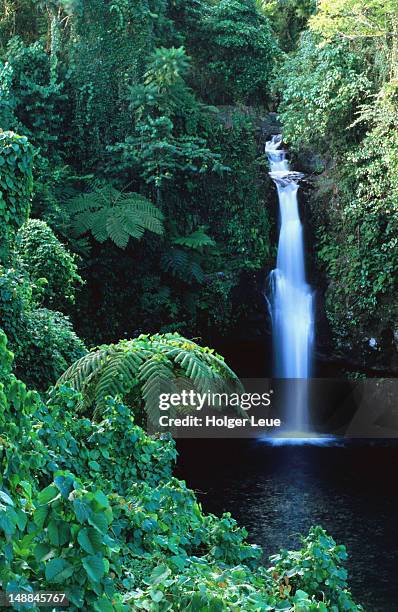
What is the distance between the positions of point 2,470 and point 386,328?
11.7 meters

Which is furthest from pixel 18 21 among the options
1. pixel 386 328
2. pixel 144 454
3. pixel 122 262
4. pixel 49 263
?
pixel 144 454

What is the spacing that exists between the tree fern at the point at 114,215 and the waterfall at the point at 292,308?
2.70m

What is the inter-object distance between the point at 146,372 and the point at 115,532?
6.02 feet

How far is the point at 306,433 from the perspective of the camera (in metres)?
13.8

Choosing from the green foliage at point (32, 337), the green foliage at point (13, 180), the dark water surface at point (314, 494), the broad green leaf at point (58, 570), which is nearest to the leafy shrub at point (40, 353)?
the green foliage at point (32, 337)

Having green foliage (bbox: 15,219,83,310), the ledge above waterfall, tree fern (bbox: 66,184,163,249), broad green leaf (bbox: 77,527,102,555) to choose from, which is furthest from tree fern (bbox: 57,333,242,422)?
the ledge above waterfall

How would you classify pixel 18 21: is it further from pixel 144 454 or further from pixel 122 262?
pixel 144 454

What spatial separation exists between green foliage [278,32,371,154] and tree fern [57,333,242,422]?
8.37 meters

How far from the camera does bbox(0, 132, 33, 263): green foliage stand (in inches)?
259

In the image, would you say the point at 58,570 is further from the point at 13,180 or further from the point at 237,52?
the point at 237,52

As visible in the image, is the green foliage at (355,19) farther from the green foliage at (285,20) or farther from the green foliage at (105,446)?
the green foliage at (105,446)

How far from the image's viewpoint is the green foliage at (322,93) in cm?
1309

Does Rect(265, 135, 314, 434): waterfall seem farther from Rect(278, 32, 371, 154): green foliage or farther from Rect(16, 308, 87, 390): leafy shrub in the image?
Rect(16, 308, 87, 390): leafy shrub

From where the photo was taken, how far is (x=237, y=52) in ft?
51.0
